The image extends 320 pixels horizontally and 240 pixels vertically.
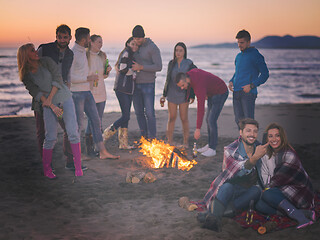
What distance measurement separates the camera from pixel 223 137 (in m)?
8.71

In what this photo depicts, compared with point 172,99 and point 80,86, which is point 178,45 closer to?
point 172,99

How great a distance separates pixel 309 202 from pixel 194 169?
2.47 m

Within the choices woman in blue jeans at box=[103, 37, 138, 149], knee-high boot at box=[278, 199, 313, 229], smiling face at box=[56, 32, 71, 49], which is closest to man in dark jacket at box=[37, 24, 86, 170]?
smiling face at box=[56, 32, 71, 49]

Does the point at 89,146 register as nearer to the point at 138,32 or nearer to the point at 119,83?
the point at 119,83

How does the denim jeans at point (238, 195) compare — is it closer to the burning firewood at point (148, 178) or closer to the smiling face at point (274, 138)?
the smiling face at point (274, 138)

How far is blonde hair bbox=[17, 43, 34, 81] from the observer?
5169mm

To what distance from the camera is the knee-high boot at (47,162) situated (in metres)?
5.67

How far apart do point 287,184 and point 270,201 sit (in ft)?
0.89

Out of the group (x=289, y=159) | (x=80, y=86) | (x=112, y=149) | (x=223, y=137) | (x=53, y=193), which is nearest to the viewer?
(x=289, y=159)

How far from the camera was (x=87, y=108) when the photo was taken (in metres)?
6.39

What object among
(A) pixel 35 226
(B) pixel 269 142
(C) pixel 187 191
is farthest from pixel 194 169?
(A) pixel 35 226

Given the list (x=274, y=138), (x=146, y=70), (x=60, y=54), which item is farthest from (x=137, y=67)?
(x=274, y=138)

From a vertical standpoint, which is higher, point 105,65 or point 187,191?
point 105,65

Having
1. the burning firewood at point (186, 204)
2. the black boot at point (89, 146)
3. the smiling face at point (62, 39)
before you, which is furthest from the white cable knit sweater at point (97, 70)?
the burning firewood at point (186, 204)
